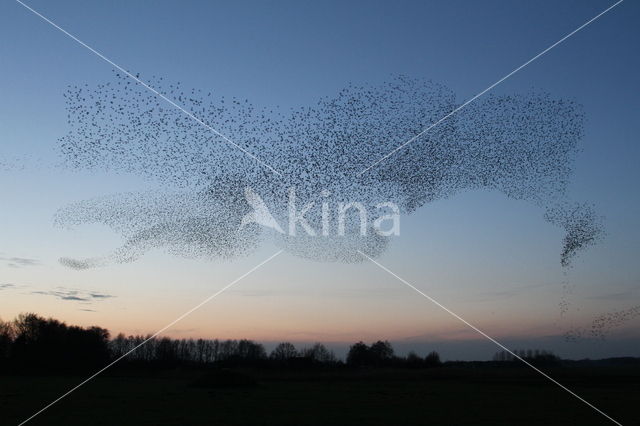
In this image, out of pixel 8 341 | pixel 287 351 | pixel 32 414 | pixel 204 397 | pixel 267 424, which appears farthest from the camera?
pixel 287 351

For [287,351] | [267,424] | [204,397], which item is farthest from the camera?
[287,351]

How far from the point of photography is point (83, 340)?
A: 400ft

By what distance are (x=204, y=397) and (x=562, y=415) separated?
3171 cm

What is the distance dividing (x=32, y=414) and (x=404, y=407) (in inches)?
1043

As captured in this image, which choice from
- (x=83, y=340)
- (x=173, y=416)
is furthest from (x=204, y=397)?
(x=83, y=340)

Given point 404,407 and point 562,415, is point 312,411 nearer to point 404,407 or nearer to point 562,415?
point 404,407

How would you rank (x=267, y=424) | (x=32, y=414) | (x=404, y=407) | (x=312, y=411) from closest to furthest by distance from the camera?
(x=267, y=424) → (x=32, y=414) → (x=312, y=411) → (x=404, y=407)

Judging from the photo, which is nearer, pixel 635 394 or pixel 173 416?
pixel 173 416

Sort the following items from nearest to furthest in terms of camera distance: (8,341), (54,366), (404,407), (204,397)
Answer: (404,407) < (204,397) < (54,366) < (8,341)

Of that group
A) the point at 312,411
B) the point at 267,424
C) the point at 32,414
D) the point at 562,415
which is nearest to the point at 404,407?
the point at 312,411

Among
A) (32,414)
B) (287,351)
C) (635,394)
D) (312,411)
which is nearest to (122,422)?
(32,414)

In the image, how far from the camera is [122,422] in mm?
33469

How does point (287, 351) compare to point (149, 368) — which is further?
point (287, 351)

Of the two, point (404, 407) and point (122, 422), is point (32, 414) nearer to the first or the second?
point (122, 422)
